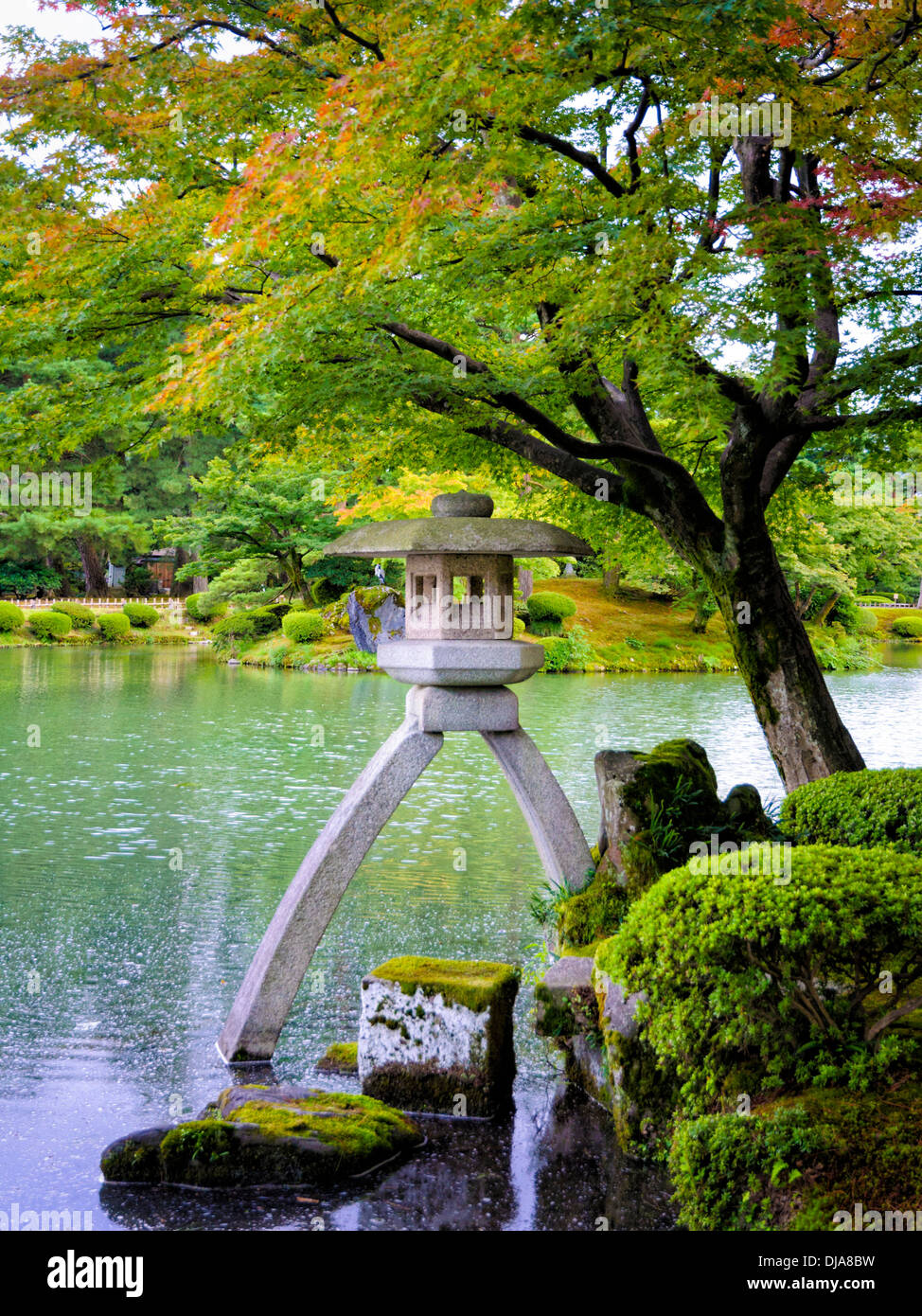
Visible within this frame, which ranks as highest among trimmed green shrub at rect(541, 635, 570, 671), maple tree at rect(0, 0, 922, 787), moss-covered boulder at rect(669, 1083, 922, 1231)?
maple tree at rect(0, 0, 922, 787)

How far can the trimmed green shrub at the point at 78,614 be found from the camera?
34438mm

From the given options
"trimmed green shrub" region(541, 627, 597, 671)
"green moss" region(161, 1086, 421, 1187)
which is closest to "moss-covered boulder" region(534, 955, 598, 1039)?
"green moss" region(161, 1086, 421, 1187)

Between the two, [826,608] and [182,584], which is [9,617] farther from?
[826,608]

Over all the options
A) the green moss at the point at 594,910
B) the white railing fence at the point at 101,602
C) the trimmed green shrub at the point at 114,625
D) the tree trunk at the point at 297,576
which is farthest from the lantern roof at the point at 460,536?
the white railing fence at the point at 101,602

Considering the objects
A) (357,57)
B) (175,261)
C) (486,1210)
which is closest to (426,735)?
(486,1210)

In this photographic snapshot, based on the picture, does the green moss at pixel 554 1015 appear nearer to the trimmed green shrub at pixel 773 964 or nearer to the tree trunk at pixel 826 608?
the trimmed green shrub at pixel 773 964

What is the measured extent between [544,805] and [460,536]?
1.49 m

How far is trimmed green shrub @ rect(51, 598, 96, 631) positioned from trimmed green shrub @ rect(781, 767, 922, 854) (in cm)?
3112

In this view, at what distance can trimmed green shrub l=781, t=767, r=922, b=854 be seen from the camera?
571 centimetres

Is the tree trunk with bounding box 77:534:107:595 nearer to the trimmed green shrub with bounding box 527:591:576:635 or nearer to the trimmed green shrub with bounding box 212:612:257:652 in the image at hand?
the trimmed green shrub with bounding box 212:612:257:652

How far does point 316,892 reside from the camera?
5730 mm

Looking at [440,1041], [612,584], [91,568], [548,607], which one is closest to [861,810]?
[440,1041]

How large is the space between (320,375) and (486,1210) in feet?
18.6

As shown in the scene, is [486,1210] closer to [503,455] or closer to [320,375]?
[320,375]
